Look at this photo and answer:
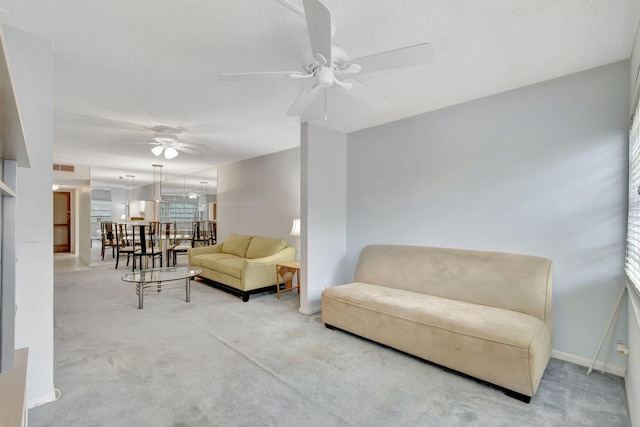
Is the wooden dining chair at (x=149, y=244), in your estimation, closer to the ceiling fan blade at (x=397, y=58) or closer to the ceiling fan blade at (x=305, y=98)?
the ceiling fan blade at (x=305, y=98)

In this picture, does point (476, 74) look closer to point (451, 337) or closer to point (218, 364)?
point (451, 337)

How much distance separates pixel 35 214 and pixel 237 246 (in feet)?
12.5

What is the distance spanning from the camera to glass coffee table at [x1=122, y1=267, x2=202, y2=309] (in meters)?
3.92

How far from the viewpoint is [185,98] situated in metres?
3.00

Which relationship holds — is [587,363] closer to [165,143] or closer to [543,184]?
[543,184]

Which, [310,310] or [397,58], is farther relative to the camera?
[310,310]

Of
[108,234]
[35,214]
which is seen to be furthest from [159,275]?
[108,234]

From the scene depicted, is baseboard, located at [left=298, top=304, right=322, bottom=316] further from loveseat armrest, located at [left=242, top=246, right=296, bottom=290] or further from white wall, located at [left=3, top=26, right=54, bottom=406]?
white wall, located at [left=3, top=26, right=54, bottom=406]

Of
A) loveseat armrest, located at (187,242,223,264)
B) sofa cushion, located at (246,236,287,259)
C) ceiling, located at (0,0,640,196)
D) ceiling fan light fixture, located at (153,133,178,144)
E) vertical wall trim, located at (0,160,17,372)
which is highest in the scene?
ceiling, located at (0,0,640,196)

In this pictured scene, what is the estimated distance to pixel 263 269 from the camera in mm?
4543

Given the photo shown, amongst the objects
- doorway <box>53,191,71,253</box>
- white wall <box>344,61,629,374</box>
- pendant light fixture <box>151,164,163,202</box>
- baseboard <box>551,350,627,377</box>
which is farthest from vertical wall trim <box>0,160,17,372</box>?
doorway <box>53,191,71,253</box>

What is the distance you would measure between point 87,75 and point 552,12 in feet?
11.1

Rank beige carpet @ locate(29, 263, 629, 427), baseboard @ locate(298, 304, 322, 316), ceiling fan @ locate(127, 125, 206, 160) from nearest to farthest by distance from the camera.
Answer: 1. beige carpet @ locate(29, 263, 629, 427)
2. baseboard @ locate(298, 304, 322, 316)
3. ceiling fan @ locate(127, 125, 206, 160)

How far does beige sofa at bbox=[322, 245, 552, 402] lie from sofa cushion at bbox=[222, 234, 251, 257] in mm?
2741
